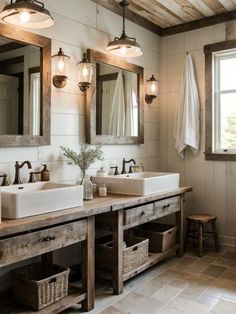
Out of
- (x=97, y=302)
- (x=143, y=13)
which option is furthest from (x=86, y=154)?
(x=143, y=13)

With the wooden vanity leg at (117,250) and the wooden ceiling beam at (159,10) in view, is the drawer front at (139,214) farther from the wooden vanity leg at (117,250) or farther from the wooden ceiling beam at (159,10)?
the wooden ceiling beam at (159,10)

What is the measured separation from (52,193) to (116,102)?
5.33 ft

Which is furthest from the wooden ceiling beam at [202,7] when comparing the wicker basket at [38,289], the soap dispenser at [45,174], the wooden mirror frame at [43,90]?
the wicker basket at [38,289]

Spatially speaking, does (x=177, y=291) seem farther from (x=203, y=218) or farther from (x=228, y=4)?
(x=228, y=4)

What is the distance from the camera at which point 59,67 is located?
281cm

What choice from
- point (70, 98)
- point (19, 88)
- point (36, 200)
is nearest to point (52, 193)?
point (36, 200)

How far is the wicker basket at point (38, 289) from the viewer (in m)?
2.20

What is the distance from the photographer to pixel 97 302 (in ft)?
8.51

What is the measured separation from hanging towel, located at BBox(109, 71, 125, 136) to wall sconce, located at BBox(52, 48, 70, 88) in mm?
766

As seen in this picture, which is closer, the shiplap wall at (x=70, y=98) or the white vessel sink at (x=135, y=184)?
the shiplap wall at (x=70, y=98)

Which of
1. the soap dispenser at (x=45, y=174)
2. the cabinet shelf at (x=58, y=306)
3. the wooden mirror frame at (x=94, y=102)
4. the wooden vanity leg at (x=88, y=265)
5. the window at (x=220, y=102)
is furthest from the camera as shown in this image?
the window at (x=220, y=102)

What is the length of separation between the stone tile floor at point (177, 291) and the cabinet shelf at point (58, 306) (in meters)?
0.14

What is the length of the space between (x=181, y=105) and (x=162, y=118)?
14.7 inches

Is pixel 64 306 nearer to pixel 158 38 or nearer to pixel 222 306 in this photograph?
pixel 222 306
